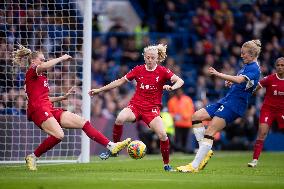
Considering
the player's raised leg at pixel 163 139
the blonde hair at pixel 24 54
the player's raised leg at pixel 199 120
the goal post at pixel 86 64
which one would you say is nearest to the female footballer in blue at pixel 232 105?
the player's raised leg at pixel 199 120

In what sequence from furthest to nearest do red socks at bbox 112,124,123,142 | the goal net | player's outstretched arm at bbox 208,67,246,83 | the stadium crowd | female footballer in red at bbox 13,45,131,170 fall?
the stadium crowd
the goal net
red socks at bbox 112,124,123,142
female footballer in red at bbox 13,45,131,170
player's outstretched arm at bbox 208,67,246,83

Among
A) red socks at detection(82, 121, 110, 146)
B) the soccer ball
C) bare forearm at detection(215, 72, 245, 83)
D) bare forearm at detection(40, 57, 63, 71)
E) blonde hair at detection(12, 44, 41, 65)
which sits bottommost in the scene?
the soccer ball

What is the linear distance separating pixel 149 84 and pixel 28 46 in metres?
4.28

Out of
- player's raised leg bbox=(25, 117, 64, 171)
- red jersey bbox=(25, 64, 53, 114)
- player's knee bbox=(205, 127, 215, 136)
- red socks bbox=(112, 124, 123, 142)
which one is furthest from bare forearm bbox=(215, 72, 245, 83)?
red jersey bbox=(25, 64, 53, 114)

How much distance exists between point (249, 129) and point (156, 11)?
6793mm

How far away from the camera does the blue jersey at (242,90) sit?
14487 mm

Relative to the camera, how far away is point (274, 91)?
17.8m

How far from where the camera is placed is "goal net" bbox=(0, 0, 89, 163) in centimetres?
1859

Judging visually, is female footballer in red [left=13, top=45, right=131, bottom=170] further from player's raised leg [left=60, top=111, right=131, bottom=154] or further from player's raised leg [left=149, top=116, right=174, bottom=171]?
player's raised leg [left=149, top=116, right=174, bottom=171]

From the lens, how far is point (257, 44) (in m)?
15.1

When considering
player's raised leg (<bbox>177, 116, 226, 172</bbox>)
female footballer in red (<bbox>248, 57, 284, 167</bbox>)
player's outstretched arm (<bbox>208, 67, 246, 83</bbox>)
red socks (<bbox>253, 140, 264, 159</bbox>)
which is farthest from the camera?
female footballer in red (<bbox>248, 57, 284, 167</bbox>)

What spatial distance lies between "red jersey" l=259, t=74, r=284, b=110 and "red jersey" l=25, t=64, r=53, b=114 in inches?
187

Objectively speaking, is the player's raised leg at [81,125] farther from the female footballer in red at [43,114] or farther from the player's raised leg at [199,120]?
the player's raised leg at [199,120]

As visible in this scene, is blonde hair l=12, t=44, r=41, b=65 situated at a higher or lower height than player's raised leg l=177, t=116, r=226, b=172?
higher
